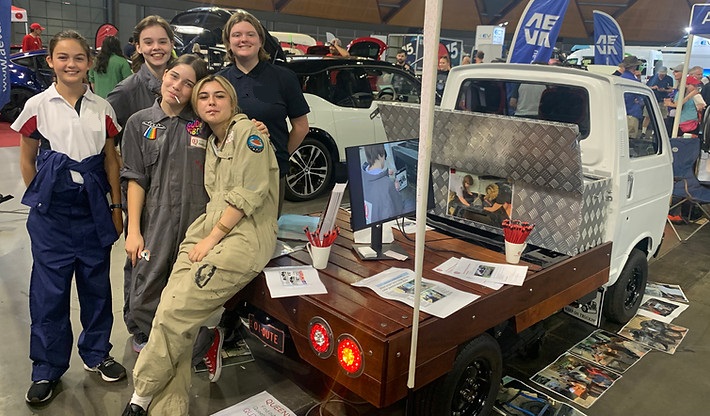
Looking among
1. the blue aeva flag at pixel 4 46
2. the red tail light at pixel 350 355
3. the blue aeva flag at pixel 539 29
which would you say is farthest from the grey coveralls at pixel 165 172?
the blue aeva flag at pixel 539 29

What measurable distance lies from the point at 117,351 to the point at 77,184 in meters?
1.15

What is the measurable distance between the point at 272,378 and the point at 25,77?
9450 millimetres

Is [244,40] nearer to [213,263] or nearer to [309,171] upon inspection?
[213,263]

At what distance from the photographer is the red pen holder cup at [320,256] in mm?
2521

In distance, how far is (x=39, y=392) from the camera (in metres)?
2.65

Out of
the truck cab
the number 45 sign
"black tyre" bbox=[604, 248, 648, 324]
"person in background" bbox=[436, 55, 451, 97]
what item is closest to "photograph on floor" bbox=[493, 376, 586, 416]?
the truck cab

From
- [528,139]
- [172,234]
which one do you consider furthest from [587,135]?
[172,234]

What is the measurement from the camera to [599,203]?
3055mm

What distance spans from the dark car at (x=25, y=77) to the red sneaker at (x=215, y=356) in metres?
9.12

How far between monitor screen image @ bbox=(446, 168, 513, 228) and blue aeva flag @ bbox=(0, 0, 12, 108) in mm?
3158

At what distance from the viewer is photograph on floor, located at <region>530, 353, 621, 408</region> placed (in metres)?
2.91

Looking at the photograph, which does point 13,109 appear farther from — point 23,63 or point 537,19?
point 537,19

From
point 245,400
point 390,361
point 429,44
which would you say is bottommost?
point 245,400

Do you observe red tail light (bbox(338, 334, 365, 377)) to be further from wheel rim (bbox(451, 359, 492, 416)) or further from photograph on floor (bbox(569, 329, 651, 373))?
photograph on floor (bbox(569, 329, 651, 373))
